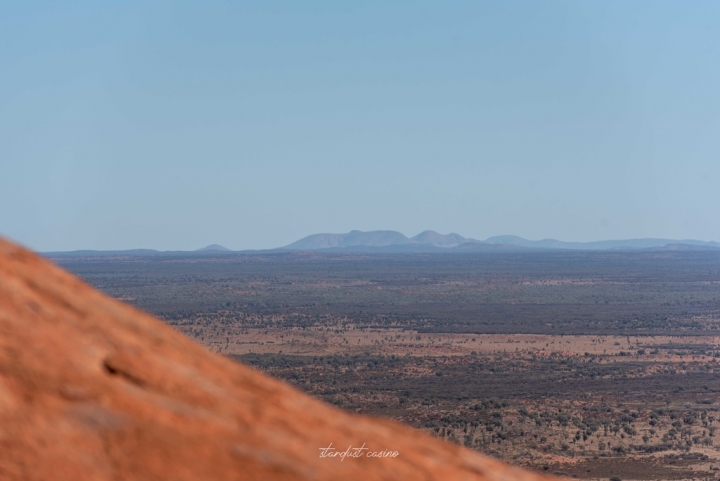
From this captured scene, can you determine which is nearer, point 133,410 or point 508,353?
point 133,410

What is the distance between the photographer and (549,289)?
310ft

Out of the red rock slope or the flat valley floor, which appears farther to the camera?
the flat valley floor

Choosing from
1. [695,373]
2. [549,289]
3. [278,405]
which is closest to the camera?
[278,405]

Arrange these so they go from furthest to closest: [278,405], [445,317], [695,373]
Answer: [445,317]
[695,373]
[278,405]

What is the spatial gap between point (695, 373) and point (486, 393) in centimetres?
1194

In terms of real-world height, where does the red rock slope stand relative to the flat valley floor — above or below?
above

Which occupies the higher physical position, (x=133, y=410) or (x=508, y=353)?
(x=133, y=410)

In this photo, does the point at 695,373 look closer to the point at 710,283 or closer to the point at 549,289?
the point at 549,289

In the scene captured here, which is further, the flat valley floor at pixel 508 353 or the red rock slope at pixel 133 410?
the flat valley floor at pixel 508 353

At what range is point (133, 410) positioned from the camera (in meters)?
4.37

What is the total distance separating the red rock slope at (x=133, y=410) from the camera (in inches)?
165

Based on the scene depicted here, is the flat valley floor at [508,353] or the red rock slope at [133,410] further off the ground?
the red rock slope at [133,410]

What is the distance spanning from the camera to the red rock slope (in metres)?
4.20

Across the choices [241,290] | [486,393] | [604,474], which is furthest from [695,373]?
[241,290]
